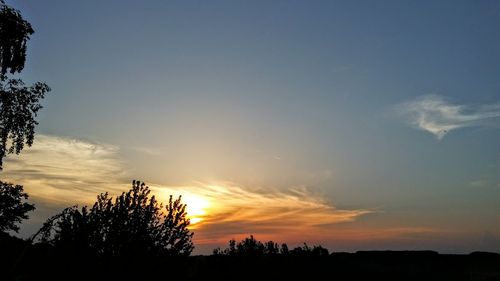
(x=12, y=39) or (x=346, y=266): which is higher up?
(x=12, y=39)

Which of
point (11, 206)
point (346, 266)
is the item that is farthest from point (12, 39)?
point (346, 266)

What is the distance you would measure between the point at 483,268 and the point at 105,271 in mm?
21317

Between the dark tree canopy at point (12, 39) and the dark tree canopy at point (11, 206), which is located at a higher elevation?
A: the dark tree canopy at point (12, 39)

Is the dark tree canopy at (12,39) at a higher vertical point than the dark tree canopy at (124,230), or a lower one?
higher

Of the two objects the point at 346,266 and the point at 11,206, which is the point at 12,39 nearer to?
the point at 11,206

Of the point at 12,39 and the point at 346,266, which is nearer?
the point at 12,39

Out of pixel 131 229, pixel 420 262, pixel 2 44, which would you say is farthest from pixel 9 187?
pixel 420 262

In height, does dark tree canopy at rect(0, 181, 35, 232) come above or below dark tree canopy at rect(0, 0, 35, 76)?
below

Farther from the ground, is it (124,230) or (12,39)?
(12,39)

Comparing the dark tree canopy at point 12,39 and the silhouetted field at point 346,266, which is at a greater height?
the dark tree canopy at point 12,39

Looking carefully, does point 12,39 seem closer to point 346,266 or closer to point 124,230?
point 124,230

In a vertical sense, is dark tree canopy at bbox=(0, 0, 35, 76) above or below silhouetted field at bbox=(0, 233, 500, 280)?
above

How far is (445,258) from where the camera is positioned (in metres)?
25.8

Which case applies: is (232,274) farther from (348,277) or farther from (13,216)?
(13,216)
